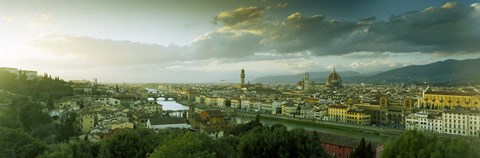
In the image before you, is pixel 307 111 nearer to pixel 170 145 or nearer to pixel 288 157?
pixel 288 157

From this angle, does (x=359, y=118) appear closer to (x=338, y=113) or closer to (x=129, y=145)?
(x=338, y=113)

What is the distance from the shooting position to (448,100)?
67.9ft

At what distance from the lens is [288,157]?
6770 millimetres

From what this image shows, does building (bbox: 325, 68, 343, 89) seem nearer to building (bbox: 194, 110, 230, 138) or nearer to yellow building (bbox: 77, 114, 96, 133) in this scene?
building (bbox: 194, 110, 230, 138)

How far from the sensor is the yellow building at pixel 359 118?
59.8 feet

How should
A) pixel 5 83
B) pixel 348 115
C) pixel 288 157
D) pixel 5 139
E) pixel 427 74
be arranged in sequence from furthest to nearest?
pixel 427 74 < pixel 5 83 < pixel 348 115 < pixel 5 139 < pixel 288 157

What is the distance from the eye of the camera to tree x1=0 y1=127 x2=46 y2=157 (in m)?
7.11

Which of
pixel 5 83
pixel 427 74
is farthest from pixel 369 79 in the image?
pixel 5 83

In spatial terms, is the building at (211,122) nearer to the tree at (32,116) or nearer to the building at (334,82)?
the tree at (32,116)

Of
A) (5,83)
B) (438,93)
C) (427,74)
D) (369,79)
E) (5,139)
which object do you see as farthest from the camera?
(369,79)

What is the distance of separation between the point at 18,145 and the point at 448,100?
65.0 feet

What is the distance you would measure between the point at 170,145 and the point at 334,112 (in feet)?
52.2

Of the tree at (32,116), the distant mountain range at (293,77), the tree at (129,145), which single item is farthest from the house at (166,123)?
the distant mountain range at (293,77)

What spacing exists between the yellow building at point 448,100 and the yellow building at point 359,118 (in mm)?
4210
